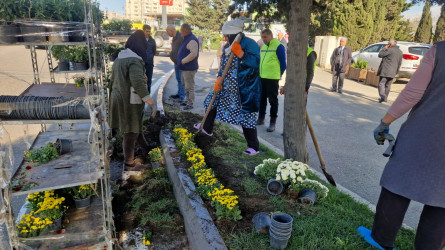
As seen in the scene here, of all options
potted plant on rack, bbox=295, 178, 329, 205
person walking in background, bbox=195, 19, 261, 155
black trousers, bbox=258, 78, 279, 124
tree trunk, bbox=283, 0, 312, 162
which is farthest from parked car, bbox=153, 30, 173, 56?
potted plant on rack, bbox=295, 178, 329, 205

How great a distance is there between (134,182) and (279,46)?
12.2ft

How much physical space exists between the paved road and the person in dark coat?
1267 mm

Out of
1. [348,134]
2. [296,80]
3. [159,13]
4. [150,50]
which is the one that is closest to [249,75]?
[296,80]

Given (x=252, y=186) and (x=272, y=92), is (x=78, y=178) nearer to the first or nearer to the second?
(x=252, y=186)

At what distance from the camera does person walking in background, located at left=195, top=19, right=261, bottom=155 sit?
4.35 meters

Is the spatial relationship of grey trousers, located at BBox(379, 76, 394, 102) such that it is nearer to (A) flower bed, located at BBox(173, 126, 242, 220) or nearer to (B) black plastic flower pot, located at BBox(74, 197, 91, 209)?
(A) flower bed, located at BBox(173, 126, 242, 220)

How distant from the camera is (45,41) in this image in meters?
2.92

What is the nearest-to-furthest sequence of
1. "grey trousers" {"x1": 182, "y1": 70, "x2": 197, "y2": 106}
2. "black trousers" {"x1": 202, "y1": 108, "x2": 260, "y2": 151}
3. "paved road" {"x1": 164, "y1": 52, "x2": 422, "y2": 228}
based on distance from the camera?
1. "paved road" {"x1": 164, "y1": 52, "x2": 422, "y2": 228}
2. "black trousers" {"x1": 202, "y1": 108, "x2": 260, "y2": 151}
3. "grey trousers" {"x1": 182, "y1": 70, "x2": 197, "y2": 106}

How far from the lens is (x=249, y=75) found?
4410 mm

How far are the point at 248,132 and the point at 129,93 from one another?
1.80 m

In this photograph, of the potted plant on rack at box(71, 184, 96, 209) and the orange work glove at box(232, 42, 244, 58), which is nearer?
the potted plant on rack at box(71, 184, 96, 209)

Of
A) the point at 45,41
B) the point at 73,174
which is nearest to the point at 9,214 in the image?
the point at 73,174

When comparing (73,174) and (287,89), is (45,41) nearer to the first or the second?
(73,174)

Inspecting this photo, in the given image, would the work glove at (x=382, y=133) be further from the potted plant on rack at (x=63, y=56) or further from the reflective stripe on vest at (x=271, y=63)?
the potted plant on rack at (x=63, y=56)
